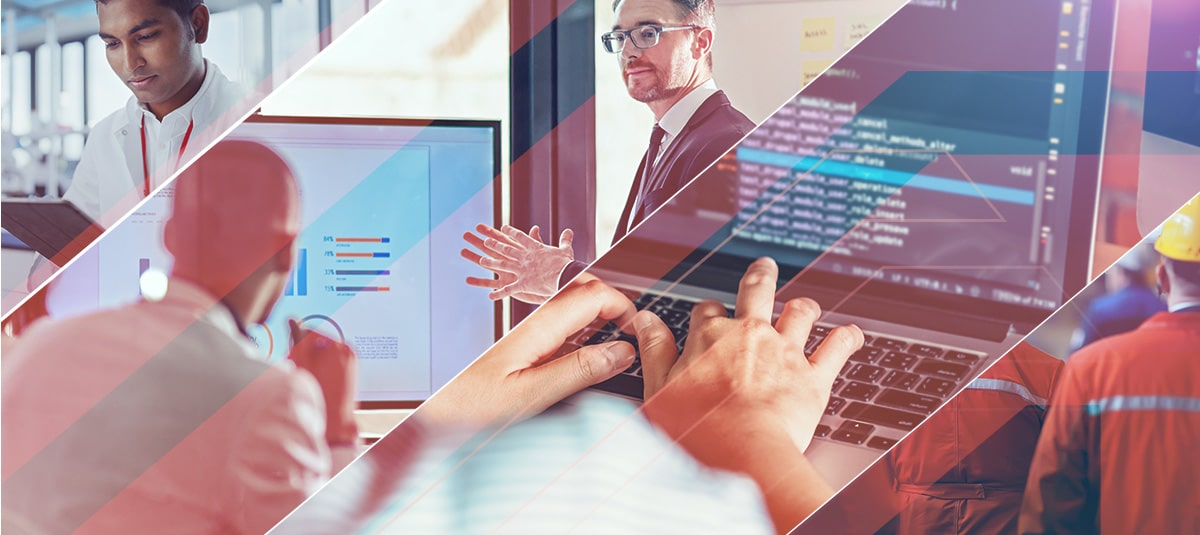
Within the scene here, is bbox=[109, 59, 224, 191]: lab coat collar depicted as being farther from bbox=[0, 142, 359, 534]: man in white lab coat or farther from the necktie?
the necktie

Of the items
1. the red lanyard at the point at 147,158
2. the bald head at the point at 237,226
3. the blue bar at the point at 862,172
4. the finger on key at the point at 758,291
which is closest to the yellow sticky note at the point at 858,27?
the blue bar at the point at 862,172

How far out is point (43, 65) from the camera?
3.01 ft

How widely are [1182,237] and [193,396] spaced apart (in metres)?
1.18

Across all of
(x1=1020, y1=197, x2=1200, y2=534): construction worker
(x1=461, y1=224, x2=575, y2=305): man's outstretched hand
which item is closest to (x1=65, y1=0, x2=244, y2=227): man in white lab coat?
(x1=461, y1=224, x2=575, y2=305): man's outstretched hand

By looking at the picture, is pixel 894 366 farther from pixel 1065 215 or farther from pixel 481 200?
pixel 481 200

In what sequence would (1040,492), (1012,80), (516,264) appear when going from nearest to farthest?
(1012,80), (516,264), (1040,492)

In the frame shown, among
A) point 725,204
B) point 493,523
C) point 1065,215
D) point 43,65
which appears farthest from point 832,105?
point 43,65

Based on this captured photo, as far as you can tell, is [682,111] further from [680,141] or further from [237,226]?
[237,226]

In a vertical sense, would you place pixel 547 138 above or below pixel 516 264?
above

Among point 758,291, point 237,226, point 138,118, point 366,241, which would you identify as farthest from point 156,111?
point 758,291

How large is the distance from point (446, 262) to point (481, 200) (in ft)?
0.25

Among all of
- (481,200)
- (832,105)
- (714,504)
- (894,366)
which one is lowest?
(714,504)

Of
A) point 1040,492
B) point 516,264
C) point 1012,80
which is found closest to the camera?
point 1012,80

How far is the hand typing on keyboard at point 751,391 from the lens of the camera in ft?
2.65
